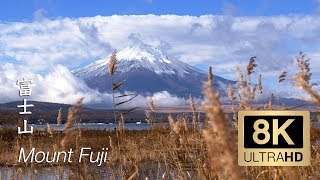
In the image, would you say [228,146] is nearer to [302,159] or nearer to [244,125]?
[244,125]

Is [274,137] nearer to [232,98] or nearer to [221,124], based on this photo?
[221,124]

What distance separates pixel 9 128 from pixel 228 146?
28.7 m

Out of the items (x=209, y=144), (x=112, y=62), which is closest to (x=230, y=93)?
(x=112, y=62)

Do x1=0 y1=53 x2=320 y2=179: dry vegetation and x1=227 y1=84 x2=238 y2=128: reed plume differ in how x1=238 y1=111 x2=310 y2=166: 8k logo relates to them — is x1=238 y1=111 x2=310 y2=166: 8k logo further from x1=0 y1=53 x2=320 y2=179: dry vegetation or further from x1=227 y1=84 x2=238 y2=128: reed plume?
x1=227 y1=84 x2=238 y2=128: reed plume

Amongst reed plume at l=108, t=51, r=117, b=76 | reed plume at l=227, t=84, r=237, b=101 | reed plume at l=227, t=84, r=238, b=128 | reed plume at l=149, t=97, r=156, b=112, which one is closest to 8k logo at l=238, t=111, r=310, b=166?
reed plume at l=108, t=51, r=117, b=76

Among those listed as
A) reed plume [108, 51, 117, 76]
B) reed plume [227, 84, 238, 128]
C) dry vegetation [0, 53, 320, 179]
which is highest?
reed plume [108, 51, 117, 76]

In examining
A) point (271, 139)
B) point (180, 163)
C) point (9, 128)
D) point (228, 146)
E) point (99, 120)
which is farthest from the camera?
point (99, 120)

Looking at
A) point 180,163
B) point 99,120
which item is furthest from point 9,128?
point 99,120

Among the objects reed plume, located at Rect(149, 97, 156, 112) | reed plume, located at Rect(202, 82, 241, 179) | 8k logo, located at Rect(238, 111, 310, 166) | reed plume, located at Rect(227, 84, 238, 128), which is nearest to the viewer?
reed plume, located at Rect(202, 82, 241, 179)

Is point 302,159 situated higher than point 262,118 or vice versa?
point 262,118

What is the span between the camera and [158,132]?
6426mm

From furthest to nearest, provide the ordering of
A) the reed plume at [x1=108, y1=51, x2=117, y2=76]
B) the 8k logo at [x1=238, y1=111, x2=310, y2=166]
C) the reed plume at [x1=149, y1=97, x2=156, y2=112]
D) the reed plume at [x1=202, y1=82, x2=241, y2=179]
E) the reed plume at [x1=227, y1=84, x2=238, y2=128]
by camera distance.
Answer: the reed plume at [x1=149, y1=97, x2=156, y2=112], the reed plume at [x1=227, y1=84, x2=238, y2=128], the reed plume at [x1=108, y1=51, x2=117, y2=76], the 8k logo at [x1=238, y1=111, x2=310, y2=166], the reed plume at [x1=202, y1=82, x2=241, y2=179]

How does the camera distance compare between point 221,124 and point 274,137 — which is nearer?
point 221,124

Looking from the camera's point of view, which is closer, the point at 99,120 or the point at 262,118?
the point at 262,118
